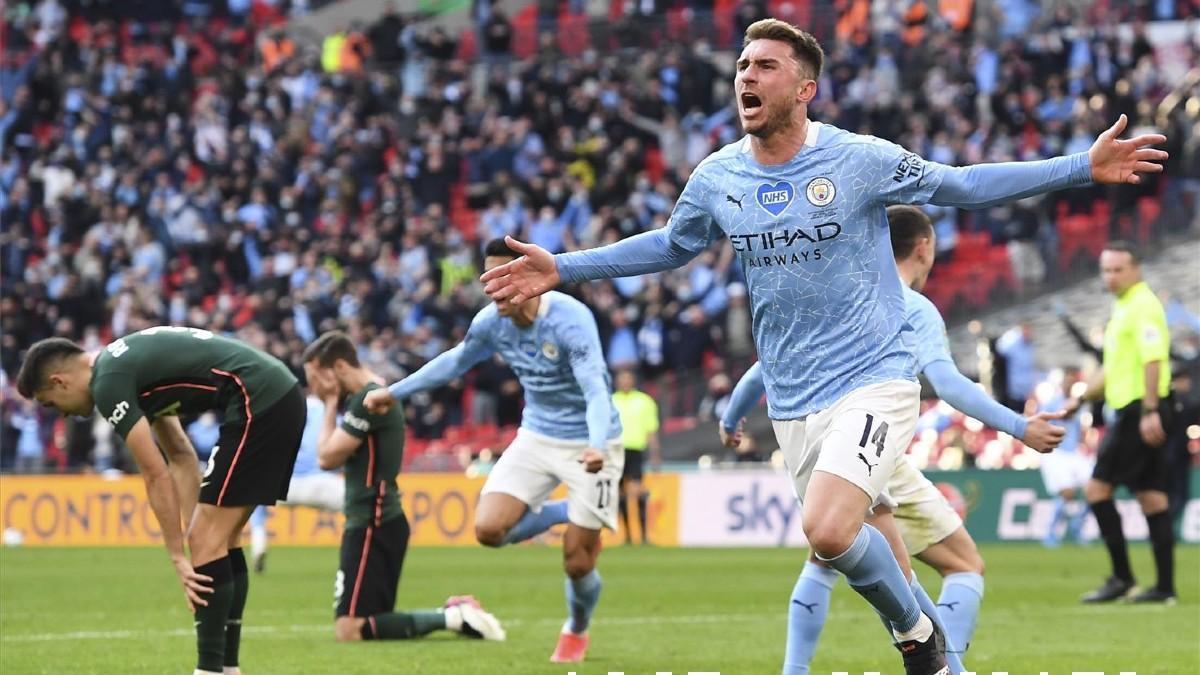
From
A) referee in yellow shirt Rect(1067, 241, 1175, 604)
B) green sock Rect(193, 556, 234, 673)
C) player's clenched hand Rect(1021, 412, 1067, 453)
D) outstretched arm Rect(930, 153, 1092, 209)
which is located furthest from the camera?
referee in yellow shirt Rect(1067, 241, 1175, 604)

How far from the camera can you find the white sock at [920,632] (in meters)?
7.76

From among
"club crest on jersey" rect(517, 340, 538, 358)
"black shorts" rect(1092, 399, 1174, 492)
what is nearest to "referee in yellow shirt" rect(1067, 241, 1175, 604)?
"black shorts" rect(1092, 399, 1174, 492)

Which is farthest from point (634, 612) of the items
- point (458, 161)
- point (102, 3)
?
point (102, 3)

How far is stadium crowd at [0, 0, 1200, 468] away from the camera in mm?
30375

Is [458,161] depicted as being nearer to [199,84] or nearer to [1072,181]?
[199,84]

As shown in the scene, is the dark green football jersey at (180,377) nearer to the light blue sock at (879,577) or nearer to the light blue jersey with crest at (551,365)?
the light blue jersey with crest at (551,365)

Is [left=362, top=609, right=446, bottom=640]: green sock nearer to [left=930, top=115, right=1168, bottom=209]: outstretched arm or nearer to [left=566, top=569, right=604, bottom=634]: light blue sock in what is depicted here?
[left=566, top=569, right=604, bottom=634]: light blue sock

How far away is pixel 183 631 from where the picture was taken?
1334 centimetres

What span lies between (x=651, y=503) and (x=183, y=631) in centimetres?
1441

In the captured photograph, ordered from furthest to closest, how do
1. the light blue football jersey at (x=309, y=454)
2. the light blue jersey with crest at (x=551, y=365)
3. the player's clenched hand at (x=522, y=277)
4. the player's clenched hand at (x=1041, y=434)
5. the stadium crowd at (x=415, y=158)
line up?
1. the stadium crowd at (x=415, y=158)
2. the light blue football jersey at (x=309, y=454)
3. the light blue jersey with crest at (x=551, y=365)
4. the player's clenched hand at (x=1041, y=434)
5. the player's clenched hand at (x=522, y=277)

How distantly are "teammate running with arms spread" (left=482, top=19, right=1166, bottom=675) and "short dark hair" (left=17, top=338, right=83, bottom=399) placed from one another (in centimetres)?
254

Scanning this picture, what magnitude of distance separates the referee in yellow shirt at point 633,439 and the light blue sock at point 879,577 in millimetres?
17904

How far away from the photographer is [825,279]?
7719 mm

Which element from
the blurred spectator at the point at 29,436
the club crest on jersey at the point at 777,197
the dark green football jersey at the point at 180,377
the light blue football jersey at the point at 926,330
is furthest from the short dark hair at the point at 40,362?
the blurred spectator at the point at 29,436
